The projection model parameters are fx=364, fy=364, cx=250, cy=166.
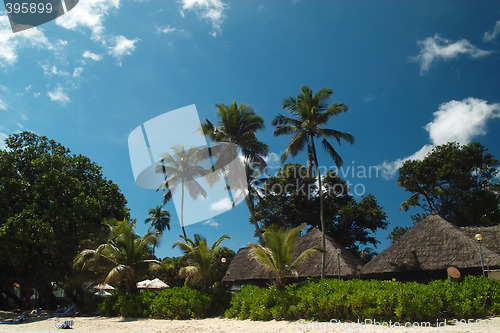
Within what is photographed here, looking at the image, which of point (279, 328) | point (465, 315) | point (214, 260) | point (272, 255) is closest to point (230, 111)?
point (214, 260)

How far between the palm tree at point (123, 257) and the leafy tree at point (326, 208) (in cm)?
1494

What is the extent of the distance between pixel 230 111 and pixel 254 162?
3.16 metres

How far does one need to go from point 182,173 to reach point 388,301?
20.4m

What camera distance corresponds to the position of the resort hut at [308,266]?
1816 centimetres

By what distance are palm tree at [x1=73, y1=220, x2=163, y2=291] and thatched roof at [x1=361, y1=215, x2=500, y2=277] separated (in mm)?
10255

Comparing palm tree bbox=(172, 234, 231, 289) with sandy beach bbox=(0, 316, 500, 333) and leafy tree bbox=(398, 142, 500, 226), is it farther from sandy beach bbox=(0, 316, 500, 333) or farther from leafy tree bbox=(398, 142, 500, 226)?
leafy tree bbox=(398, 142, 500, 226)

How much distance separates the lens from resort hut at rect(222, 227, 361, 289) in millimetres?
18156

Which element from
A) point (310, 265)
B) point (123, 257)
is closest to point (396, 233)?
point (310, 265)

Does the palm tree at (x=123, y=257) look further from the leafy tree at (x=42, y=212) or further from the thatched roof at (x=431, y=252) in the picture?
the thatched roof at (x=431, y=252)

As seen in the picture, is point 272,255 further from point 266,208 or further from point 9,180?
point 266,208

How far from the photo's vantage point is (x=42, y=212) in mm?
17766

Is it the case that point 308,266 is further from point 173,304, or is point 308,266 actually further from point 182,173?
point 182,173

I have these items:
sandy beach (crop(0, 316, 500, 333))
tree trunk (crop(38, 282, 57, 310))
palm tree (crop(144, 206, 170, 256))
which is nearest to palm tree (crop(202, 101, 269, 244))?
sandy beach (crop(0, 316, 500, 333))

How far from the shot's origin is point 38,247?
17328 millimetres
